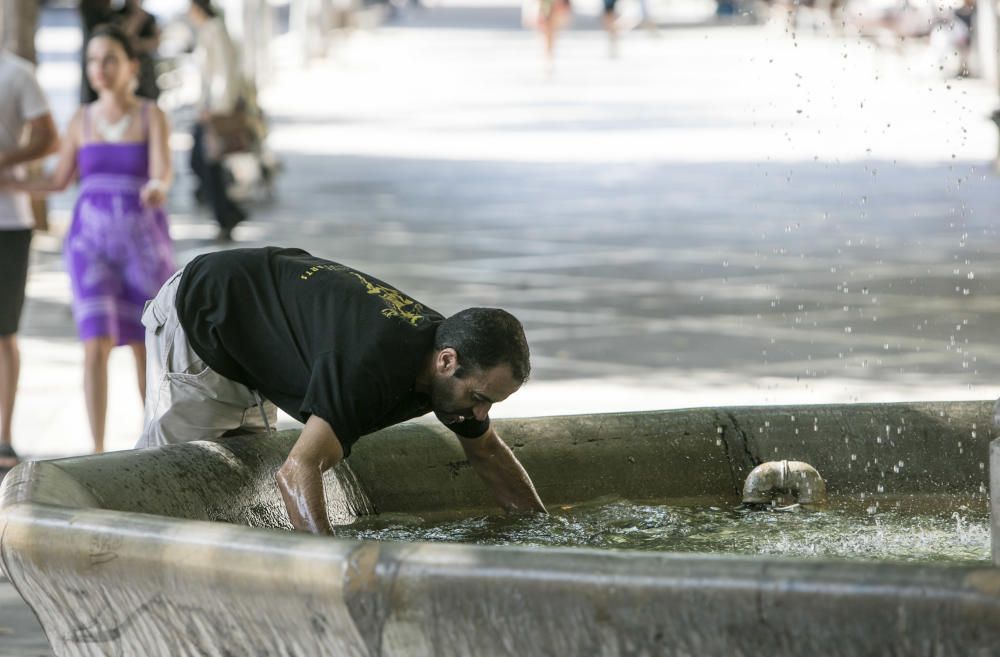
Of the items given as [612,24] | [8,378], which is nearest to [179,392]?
[8,378]

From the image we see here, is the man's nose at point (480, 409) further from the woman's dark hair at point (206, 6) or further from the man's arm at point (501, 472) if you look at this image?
the woman's dark hair at point (206, 6)

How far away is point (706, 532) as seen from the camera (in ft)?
14.7

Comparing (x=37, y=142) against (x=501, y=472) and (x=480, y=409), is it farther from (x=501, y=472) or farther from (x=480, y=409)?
(x=480, y=409)

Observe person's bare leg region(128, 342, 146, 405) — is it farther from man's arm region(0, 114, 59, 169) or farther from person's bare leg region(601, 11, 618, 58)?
person's bare leg region(601, 11, 618, 58)

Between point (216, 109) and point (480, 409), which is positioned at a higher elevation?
point (480, 409)

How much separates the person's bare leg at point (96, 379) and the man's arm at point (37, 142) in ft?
3.10

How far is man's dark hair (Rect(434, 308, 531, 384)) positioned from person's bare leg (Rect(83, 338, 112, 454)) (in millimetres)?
3067

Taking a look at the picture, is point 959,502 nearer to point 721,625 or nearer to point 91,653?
point 721,625

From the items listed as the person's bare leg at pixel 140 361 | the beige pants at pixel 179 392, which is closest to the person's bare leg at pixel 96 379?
the person's bare leg at pixel 140 361

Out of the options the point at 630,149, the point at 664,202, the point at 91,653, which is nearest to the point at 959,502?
the point at 91,653

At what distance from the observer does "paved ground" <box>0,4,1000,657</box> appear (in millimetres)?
8633

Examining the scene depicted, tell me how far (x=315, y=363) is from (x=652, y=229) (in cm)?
1021

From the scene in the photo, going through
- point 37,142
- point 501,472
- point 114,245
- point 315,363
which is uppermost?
point 37,142

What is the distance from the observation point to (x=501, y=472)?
452 cm
